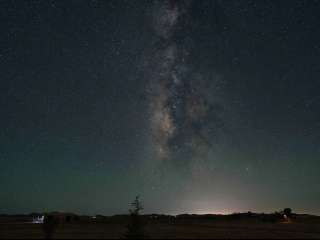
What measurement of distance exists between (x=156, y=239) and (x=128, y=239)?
10803 millimetres

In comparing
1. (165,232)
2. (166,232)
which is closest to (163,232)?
(165,232)

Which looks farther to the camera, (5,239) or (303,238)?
(303,238)

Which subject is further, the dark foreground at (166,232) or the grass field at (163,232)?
the dark foreground at (166,232)

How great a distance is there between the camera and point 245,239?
4091 cm

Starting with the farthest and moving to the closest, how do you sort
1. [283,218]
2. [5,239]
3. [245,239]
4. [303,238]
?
[283,218]
[303,238]
[245,239]
[5,239]

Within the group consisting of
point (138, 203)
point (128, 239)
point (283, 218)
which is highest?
point (283, 218)

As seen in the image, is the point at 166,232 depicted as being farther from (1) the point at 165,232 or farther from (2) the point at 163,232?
(2) the point at 163,232

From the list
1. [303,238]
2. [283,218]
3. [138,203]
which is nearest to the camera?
[138,203]

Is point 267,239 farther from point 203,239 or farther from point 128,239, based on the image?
point 128,239

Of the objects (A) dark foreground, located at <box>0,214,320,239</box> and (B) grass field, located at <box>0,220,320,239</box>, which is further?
(A) dark foreground, located at <box>0,214,320,239</box>

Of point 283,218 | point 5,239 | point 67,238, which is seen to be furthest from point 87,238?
point 283,218

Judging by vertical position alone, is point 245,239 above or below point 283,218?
below

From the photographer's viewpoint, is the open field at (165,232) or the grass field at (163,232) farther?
the open field at (165,232)

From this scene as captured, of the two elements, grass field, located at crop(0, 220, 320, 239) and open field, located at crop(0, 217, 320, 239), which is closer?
grass field, located at crop(0, 220, 320, 239)
